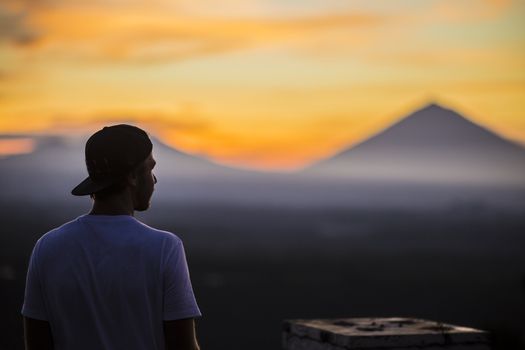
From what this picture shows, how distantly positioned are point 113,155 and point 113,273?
35 centimetres

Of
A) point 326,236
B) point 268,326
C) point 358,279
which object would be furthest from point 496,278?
point 326,236

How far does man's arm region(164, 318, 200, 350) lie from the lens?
109 inches

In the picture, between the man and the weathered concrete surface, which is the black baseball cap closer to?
the man

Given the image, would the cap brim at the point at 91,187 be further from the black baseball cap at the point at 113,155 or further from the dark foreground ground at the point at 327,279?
the dark foreground ground at the point at 327,279

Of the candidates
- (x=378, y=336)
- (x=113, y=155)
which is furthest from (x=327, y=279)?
(x=113, y=155)

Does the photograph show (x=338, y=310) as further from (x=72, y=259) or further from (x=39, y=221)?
(x=39, y=221)

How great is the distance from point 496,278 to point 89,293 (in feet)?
229

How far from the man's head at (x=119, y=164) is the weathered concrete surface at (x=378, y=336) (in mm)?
2037

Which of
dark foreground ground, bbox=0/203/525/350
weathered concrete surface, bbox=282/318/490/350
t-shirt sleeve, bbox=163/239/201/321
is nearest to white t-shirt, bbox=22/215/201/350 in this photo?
t-shirt sleeve, bbox=163/239/201/321

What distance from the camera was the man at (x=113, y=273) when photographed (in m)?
2.75

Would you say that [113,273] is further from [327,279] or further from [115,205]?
[327,279]

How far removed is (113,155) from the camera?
2.81 m

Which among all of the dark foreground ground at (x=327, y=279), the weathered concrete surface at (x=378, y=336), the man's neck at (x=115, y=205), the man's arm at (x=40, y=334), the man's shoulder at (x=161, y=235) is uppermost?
the man's neck at (x=115, y=205)

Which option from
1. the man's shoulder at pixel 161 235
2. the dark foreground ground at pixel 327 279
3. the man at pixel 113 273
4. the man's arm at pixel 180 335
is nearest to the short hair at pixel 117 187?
the man at pixel 113 273
